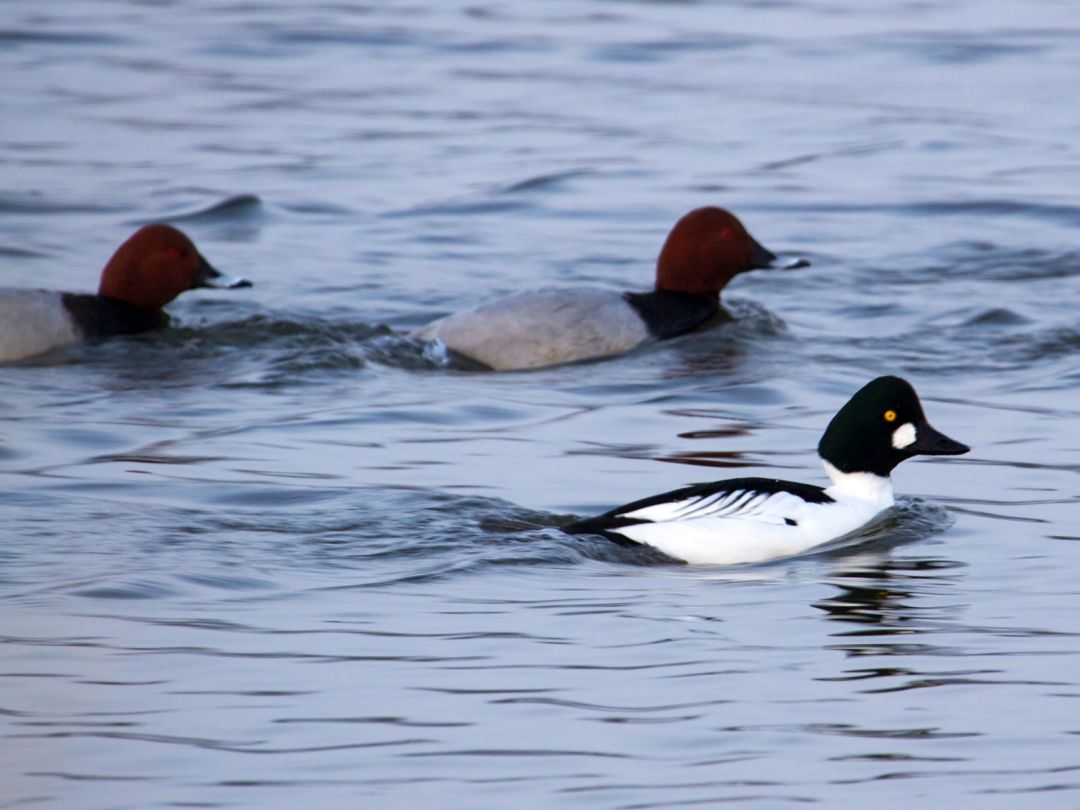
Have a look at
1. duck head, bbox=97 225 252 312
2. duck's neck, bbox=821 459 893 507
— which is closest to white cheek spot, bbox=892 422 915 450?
duck's neck, bbox=821 459 893 507

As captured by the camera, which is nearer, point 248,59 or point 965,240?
point 965,240

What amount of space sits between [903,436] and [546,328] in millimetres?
3954

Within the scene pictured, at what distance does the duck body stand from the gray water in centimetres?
16

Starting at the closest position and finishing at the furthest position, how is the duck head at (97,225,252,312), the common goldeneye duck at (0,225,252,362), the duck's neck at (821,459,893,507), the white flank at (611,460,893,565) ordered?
the white flank at (611,460,893,565) < the duck's neck at (821,459,893,507) < the common goldeneye duck at (0,225,252,362) < the duck head at (97,225,252,312)

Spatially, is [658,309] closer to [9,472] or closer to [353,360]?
[353,360]

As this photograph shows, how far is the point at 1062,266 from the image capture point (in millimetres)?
14641

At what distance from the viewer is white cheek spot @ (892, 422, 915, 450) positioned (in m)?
8.46

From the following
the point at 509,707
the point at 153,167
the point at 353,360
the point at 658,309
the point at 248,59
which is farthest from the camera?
the point at 248,59

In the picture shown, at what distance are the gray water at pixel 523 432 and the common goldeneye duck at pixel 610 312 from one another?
0.19 m

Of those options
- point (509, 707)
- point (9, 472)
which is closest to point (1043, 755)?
point (509, 707)

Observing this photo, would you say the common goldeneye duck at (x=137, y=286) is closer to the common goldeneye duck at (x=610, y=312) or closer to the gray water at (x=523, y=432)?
the gray water at (x=523, y=432)

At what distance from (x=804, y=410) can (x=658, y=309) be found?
2.20m

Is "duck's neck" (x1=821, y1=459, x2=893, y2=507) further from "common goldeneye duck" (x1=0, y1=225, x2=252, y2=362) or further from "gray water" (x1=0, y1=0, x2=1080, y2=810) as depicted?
"common goldeneye duck" (x1=0, y1=225, x2=252, y2=362)

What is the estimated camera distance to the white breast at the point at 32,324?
39.3 ft
